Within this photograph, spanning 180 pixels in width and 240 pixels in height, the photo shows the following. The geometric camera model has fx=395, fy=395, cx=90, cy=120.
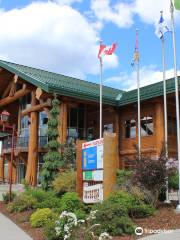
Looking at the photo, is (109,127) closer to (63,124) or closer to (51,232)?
(63,124)

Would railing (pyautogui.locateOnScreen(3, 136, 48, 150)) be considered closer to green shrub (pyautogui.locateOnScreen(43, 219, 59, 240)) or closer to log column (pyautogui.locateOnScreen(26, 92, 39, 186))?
log column (pyautogui.locateOnScreen(26, 92, 39, 186))

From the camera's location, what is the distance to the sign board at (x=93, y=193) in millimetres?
14109

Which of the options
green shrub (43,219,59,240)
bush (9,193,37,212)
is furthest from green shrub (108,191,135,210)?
bush (9,193,37,212)

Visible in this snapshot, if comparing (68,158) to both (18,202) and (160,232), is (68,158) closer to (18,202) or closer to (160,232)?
(18,202)

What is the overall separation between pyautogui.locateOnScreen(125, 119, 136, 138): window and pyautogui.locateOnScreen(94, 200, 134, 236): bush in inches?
673

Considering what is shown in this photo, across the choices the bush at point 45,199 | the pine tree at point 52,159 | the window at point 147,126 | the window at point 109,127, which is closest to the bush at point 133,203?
the bush at point 45,199

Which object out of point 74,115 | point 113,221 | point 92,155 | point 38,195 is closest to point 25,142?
point 74,115

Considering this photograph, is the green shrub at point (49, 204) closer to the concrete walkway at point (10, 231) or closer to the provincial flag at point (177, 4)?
the concrete walkway at point (10, 231)

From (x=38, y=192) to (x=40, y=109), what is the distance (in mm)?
10955

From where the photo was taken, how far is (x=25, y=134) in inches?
1238

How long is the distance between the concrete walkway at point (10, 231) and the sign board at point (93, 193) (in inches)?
116

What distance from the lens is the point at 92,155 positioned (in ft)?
48.9

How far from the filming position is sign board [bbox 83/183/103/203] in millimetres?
14109

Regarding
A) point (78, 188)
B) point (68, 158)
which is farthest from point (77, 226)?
point (68, 158)
